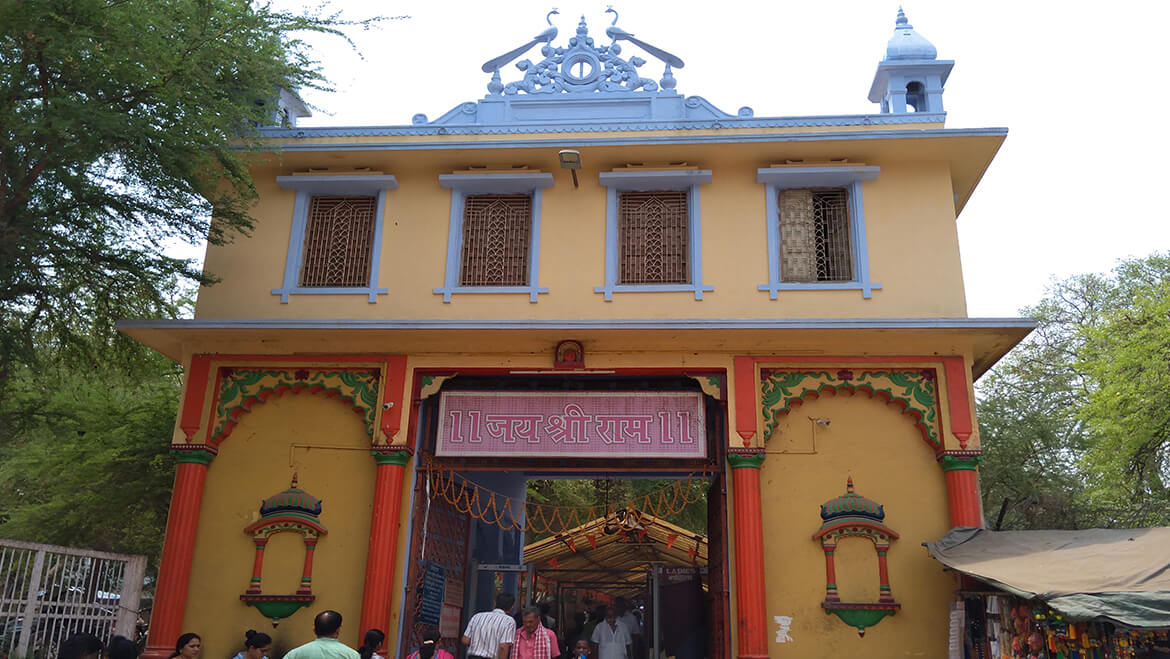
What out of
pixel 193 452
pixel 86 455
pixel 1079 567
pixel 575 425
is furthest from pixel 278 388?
pixel 1079 567

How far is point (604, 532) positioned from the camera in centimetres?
1316

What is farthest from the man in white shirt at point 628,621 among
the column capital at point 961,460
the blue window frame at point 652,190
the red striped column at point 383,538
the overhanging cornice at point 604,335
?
the column capital at point 961,460

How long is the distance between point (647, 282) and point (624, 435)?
183 cm

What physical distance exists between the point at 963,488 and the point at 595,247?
16.1 feet

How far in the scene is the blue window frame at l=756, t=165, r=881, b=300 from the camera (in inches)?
413

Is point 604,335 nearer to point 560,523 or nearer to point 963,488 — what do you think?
point 560,523

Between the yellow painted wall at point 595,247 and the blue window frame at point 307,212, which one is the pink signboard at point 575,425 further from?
the blue window frame at point 307,212

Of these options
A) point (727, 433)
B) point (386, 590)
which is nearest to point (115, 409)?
point (386, 590)

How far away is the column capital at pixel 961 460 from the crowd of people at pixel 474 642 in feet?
14.4

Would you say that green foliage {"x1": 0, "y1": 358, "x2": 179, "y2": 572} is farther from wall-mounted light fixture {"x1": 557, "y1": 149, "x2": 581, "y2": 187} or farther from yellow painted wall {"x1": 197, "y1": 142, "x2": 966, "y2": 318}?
wall-mounted light fixture {"x1": 557, "y1": 149, "x2": 581, "y2": 187}

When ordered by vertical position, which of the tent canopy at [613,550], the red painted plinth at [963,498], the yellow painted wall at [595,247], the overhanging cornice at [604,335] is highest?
the yellow painted wall at [595,247]

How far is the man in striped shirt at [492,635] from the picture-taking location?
821cm

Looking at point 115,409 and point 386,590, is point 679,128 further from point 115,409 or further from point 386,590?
point 115,409

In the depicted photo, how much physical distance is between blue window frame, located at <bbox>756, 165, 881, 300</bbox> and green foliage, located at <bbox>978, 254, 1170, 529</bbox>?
79.9 inches
